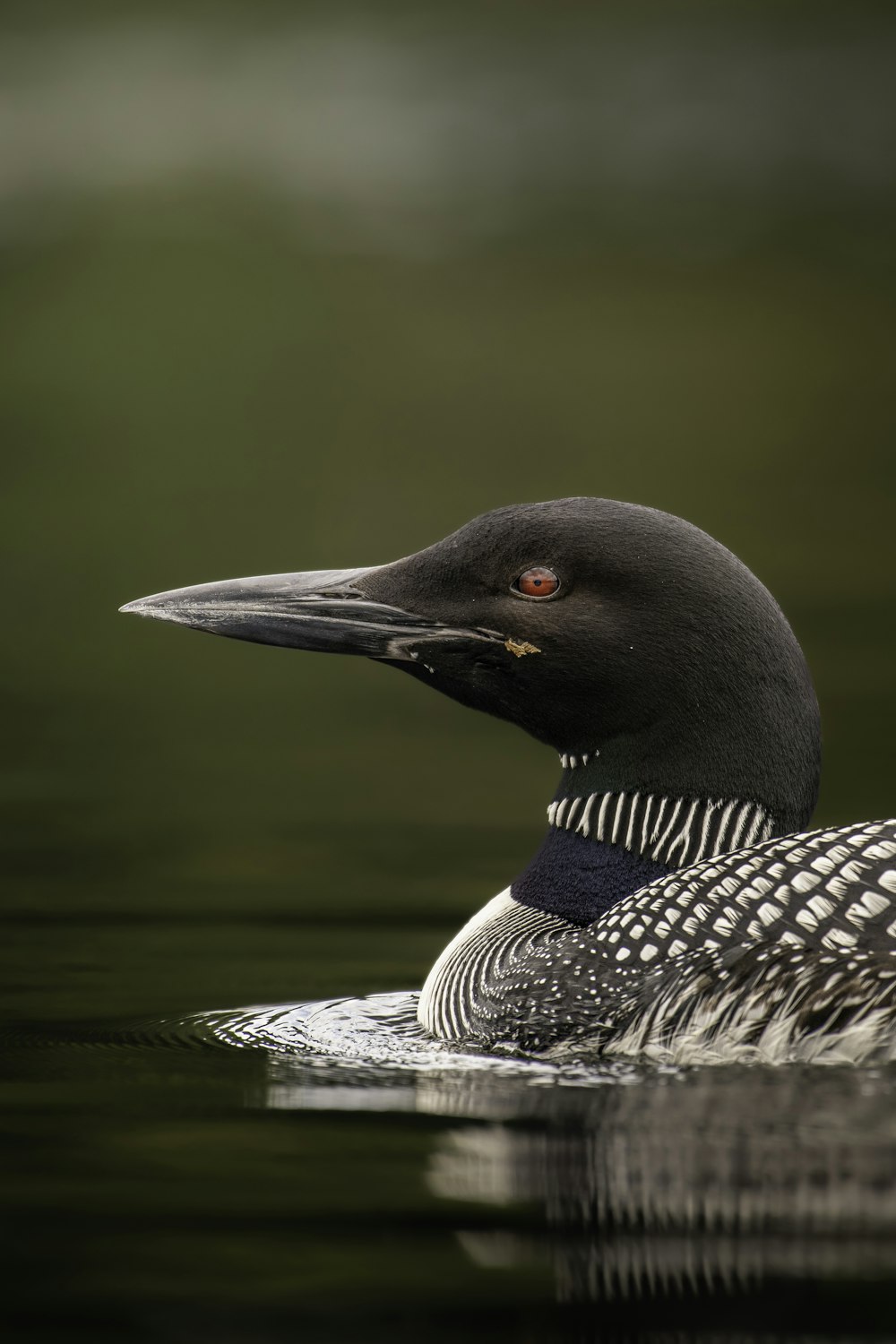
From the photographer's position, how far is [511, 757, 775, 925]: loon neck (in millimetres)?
4289

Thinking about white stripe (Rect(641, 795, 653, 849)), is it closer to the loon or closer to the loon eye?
the loon

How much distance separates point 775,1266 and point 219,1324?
26.6 inches

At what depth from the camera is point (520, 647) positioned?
14.3 feet

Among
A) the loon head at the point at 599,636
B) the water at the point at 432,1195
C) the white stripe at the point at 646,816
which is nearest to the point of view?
the water at the point at 432,1195

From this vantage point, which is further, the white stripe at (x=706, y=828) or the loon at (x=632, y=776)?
the white stripe at (x=706, y=828)

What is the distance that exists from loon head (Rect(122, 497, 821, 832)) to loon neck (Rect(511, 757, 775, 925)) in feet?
0.09

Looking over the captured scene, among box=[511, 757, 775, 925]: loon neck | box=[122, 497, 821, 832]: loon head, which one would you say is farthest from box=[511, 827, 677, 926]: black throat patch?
box=[122, 497, 821, 832]: loon head

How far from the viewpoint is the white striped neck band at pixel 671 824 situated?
4.29m

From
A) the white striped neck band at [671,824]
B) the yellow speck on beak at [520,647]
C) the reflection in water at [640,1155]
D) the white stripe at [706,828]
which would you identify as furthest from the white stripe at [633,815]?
the reflection in water at [640,1155]

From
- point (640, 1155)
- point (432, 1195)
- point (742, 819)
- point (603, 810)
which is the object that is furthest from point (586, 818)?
point (432, 1195)

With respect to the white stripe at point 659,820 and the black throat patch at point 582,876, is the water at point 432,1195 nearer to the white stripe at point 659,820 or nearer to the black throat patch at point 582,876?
the black throat patch at point 582,876

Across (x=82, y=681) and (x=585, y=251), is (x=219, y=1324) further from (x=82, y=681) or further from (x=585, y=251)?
(x=585, y=251)

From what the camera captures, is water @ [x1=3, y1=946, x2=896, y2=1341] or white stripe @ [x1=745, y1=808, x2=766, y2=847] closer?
water @ [x1=3, y1=946, x2=896, y2=1341]

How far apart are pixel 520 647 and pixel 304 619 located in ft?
1.36
